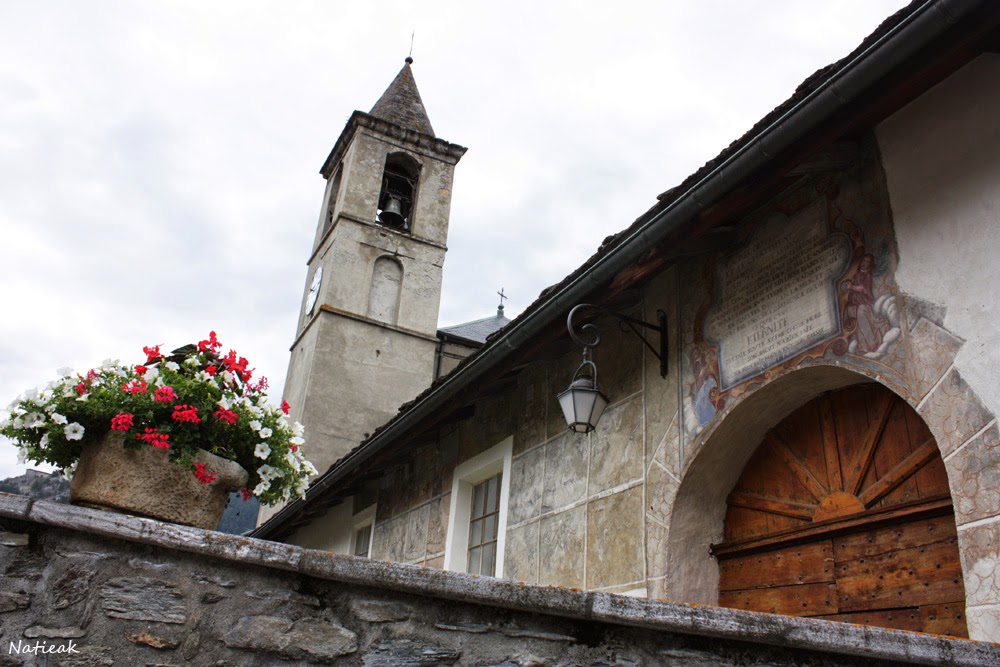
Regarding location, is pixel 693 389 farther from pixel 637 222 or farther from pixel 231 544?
pixel 231 544

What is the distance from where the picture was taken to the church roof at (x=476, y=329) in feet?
58.9

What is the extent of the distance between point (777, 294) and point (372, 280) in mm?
13154

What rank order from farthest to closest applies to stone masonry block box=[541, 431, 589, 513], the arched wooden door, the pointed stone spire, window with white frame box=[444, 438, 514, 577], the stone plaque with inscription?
the pointed stone spire
window with white frame box=[444, 438, 514, 577]
stone masonry block box=[541, 431, 589, 513]
the stone plaque with inscription
the arched wooden door

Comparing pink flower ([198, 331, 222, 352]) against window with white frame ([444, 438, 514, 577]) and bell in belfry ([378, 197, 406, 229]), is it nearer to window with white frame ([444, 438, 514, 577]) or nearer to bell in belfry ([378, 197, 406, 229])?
window with white frame ([444, 438, 514, 577])

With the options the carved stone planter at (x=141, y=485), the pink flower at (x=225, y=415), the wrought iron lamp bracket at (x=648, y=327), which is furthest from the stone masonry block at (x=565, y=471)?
the carved stone planter at (x=141, y=485)

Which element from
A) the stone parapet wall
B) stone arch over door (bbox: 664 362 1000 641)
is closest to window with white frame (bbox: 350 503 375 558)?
stone arch over door (bbox: 664 362 1000 641)

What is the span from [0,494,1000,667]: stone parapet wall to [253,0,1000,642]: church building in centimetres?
118

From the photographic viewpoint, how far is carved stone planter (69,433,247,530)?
3.39 m

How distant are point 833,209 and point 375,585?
125 inches

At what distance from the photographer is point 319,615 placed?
2.90 metres

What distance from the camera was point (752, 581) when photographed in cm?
495

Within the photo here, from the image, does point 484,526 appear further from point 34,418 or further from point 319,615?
point 319,615

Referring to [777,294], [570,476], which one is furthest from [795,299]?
[570,476]

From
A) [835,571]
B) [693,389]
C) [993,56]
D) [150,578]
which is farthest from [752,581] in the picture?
[150,578]
